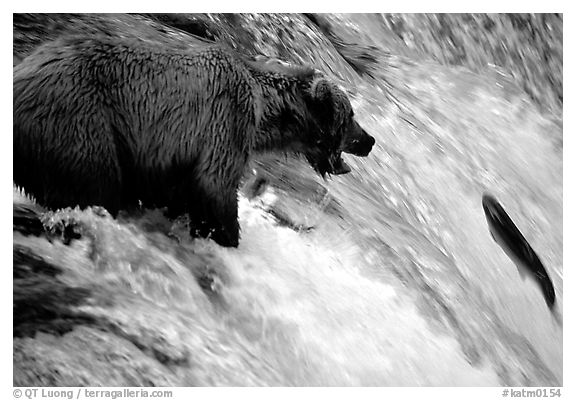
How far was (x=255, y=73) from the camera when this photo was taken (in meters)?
4.32

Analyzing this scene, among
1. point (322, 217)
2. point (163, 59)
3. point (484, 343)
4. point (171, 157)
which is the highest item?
point (163, 59)

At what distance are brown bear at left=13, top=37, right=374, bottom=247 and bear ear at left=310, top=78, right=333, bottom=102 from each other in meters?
Answer: 0.12

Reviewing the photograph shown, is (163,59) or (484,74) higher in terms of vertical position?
(163,59)

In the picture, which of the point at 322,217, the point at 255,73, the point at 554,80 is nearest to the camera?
the point at 255,73

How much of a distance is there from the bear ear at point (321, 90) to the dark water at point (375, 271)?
0.44 metres

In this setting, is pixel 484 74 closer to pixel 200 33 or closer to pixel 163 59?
pixel 200 33

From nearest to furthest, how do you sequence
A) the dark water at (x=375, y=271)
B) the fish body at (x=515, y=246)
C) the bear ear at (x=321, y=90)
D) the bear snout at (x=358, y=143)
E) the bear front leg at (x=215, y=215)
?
the dark water at (x=375, y=271)
the bear front leg at (x=215, y=215)
the bear ear at (x=321, y=90)
the bear snout at (x=358, y=143)
the fish body at (x=515, y=246)

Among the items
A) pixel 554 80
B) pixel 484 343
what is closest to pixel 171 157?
pixel 484 343

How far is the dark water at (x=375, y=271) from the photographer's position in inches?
147

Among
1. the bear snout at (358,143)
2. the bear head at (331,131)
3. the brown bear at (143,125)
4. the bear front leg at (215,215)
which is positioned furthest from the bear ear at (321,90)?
the bear front leg at (215,215)

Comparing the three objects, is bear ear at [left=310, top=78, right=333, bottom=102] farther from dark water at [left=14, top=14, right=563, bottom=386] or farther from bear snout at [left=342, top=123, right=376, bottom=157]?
dark water at [left=14, top=14, right=563, bottom=386]

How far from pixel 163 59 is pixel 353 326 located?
1211 millimetres

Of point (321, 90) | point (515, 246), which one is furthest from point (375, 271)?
point (515, 246)

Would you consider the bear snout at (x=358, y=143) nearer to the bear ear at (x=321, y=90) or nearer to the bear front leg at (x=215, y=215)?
the bear ear at (x=321, y=90)
